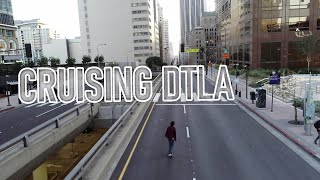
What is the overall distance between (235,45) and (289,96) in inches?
2207

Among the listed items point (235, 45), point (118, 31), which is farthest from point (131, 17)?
point (235, 45)

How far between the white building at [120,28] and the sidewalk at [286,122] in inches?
4747

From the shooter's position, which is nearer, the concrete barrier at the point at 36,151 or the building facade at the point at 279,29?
the concrete barrier at the point at 36,151

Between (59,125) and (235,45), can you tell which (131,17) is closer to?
(235,45)

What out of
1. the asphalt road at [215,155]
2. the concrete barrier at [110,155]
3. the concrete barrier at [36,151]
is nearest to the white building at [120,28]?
the concrete barrier at [36,151]

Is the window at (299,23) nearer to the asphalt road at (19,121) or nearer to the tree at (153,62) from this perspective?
the asphalt road at (19,121)

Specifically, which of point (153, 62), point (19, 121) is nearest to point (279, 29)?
point (19, 121)

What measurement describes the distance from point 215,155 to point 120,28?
14100 centimetres

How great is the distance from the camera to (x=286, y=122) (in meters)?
21.5

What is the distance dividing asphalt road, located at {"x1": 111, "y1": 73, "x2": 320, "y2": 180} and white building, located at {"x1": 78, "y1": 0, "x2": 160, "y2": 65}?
129 meters

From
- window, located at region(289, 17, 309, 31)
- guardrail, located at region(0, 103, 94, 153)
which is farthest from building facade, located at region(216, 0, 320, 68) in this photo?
guardrail, located at region(0, 103, 94, 153)

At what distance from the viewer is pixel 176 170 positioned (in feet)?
43.8

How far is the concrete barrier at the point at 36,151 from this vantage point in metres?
13.2

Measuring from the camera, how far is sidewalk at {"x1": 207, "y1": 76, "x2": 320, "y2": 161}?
52.2 ft
